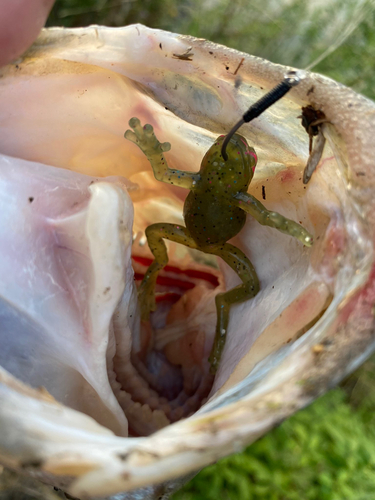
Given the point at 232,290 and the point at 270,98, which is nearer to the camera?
the point at 270,98

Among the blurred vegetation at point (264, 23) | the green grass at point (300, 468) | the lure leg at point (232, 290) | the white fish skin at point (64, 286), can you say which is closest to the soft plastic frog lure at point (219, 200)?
the lure leg at point (232, 290)

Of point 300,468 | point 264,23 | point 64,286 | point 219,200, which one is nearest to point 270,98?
point 219,200

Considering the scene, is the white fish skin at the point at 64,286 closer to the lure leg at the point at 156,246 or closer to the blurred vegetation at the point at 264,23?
the lure leg at the point at 156,246

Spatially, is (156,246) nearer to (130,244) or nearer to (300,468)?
(130,244)

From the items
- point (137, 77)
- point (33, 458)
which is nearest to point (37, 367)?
point (33, 458)

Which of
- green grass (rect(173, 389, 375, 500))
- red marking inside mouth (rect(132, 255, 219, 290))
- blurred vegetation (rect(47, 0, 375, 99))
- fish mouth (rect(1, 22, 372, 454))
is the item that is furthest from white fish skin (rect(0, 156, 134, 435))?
blurred vegetation (rect(47, 0, 375, 99))

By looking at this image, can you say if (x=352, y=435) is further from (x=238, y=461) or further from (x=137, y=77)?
(x=137, y=77)
